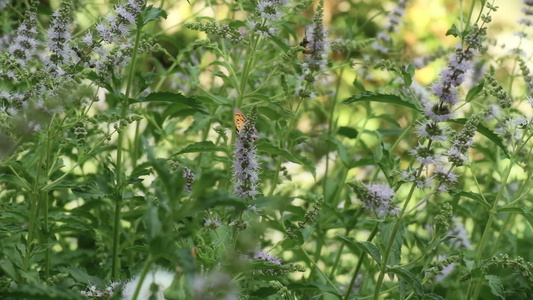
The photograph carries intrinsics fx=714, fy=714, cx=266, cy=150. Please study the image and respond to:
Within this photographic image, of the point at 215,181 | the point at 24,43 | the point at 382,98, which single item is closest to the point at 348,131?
the point at 382,98

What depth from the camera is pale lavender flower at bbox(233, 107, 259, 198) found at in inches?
69.2

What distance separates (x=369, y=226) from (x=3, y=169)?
1331mm

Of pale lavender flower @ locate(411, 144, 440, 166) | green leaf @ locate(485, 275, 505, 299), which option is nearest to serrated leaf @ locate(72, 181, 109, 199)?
pale lavender flower @ locate(411, 144, 440, 166)

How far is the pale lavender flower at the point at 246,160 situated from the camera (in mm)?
1758

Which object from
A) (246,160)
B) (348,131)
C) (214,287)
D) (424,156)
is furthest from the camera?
(348,131)

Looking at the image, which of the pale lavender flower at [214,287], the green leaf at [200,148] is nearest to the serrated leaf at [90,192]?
the green leaf at [200,148]

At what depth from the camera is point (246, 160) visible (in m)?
1.78

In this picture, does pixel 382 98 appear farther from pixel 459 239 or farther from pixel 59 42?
pixel 459 239

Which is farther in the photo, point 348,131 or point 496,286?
point 348,131

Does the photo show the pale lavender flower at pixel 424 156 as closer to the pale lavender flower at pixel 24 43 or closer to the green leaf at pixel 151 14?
the green leaf at pixel 151 14

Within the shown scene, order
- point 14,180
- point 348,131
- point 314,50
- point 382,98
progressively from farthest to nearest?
1. point 348,131
2. point 314,50
3. point 382,98
4. point 14,180

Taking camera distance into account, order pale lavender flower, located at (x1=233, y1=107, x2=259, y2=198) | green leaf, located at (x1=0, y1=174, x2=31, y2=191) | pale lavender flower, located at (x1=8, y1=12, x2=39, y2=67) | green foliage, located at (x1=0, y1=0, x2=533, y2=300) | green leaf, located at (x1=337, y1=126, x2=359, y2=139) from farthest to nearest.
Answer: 1. green leaf, located at (x1=337, y1=126, x2=359, y2=139)
2. pale lavender flower, located at (x1=8, y1=12, x2=39, y2=67)
3. green leaf, located at (x1=0, y1=174, x2=31, y2=191)
4. pale lavender flower, located at (x1=233, y1=107, x2=259, y2=198)
5. green foliage, located at (x1=0, y1=0, x2=533, y2=300)

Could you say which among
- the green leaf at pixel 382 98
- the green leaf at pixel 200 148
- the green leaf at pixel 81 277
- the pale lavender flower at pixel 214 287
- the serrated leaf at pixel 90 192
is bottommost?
the green leaf at pixel 81 277

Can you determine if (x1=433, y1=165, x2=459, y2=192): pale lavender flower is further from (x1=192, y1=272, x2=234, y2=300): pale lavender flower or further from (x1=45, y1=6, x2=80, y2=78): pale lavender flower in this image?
(x1=45, y1=6, x2=80, y2=78): pale lavender flower
